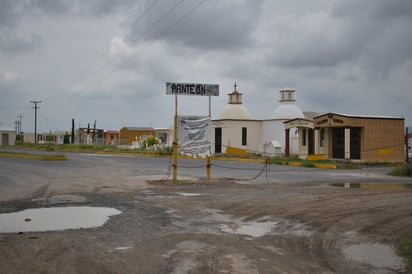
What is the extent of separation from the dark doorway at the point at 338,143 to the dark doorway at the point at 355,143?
0.83 metres

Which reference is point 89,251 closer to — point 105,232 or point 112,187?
point 105,232

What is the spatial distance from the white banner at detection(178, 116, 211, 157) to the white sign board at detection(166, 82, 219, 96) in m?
1.01

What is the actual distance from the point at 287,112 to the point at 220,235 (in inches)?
1659

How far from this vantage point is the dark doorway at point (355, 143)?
3466cm

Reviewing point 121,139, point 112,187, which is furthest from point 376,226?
point 121,139

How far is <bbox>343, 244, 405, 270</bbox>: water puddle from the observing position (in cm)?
690

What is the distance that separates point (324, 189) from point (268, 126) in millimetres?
33026

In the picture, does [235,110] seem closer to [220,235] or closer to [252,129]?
[252,129]

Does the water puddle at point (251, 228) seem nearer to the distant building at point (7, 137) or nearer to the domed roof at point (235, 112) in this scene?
the domed roof at point (235, 112)

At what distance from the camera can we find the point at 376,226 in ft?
31.6

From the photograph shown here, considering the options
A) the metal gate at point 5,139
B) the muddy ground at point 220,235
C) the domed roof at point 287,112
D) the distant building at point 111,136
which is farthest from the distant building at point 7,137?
the muddy ground at point 220,235

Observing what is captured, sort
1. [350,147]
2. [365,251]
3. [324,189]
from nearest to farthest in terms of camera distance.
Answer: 1. [365,251]
2. [324,189]
3. [350,147]

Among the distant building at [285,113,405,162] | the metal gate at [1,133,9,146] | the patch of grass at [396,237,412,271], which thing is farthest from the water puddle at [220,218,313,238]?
the metal gate at [1,133,9,146]

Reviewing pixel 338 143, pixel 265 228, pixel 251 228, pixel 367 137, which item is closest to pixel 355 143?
pixel 367 137
